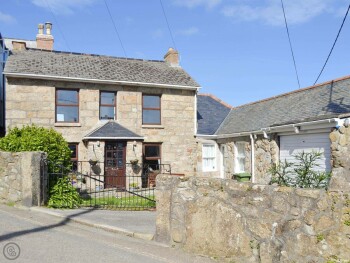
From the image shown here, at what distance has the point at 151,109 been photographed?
18719 mm

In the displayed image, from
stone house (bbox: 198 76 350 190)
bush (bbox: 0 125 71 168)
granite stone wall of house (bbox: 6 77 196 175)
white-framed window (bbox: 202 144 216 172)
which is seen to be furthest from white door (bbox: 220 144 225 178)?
bush (bbox: 0 125 71 168)

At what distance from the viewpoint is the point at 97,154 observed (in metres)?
16.4

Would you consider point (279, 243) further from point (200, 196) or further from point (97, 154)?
point (97, 154)

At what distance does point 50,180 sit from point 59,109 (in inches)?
314

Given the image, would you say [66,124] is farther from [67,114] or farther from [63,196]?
[63,196]

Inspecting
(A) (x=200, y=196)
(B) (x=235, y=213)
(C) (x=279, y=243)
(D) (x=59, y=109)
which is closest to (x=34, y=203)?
(A) (x=200, y=196)

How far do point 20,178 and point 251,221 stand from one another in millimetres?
6350

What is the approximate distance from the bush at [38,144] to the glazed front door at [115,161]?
5887 millimetres

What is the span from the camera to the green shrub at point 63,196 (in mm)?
9398

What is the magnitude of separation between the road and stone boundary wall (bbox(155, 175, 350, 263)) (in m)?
0.38

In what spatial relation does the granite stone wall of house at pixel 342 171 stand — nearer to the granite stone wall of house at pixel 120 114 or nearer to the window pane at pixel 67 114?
the granite stone wall of house at pixel 120 114

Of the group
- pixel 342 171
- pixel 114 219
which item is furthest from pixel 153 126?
pixel 342 171

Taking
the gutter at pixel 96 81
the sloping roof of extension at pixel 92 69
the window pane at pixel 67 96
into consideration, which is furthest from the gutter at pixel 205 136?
the window pane at pixel 67 96

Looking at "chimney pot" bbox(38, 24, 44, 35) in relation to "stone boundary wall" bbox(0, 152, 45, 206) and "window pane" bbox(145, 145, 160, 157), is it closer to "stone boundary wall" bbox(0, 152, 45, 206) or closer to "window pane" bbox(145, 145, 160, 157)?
"window pane" bbox(145, 145, 160, 157)
